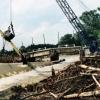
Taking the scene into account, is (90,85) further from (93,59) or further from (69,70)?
(93,59)

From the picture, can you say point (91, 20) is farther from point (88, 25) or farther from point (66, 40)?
point (66, 40)

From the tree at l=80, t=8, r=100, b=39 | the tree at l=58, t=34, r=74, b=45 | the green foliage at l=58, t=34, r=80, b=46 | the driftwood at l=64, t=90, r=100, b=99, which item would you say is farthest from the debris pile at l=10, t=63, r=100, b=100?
the tree at l=80, t=8, r=100, b=39

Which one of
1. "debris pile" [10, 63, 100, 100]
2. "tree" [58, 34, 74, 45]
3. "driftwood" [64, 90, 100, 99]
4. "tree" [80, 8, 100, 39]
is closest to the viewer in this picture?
"driftwood" [64, 90, 100, 99]

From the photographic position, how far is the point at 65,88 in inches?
1222

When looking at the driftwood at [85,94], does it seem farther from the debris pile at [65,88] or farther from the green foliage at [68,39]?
the green foliage at [68,39]

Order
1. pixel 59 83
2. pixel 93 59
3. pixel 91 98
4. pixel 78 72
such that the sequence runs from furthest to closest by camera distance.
→ 1. pixel 93 59
2. pixel 78 72
3. pixel 59 83
4. pixel 91 98

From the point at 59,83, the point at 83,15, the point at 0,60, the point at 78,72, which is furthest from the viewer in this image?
the point at 83,15

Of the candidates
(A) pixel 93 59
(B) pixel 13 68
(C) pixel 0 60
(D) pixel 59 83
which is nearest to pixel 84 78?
(D) pixel 59 83

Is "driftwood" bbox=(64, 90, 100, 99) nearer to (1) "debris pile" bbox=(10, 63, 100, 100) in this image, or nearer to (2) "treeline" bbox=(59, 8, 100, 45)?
(1) "debris pile" bbox=(10, 63, 100, 100)

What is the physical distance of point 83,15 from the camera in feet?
447

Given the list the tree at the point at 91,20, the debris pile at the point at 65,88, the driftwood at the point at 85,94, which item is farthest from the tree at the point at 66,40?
the driftwood at the point at 85,94

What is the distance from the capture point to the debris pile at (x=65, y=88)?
28.0 meters

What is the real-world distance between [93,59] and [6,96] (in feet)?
50.3

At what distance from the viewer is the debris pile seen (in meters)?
28.0
